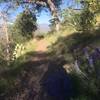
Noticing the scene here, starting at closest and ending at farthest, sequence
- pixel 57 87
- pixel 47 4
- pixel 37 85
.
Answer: pixel 57 87, pixel 37 85, pixel 47 4

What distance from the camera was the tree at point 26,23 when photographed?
3286 cm

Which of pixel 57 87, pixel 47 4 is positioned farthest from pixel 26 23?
pixel 57 87

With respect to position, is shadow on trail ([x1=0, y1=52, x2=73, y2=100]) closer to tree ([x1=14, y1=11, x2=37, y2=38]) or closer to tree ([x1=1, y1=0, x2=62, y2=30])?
tree ([x1=1, y1=0, x2=62, y2=30])

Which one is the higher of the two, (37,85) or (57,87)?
(57,87)

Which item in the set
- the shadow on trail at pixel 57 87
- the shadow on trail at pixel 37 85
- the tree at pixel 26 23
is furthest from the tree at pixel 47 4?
the shadow on trail at pixel 57 87

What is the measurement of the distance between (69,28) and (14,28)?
1014 centimetres

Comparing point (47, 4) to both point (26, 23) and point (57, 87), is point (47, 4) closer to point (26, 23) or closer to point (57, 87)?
point (26, 23)

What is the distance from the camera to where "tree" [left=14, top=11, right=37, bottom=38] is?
32.9 m

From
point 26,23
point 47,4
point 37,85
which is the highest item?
point 37,85

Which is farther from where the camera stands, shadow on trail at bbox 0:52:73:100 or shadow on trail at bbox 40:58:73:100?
shadow on trail at bbox 0:52:73:100

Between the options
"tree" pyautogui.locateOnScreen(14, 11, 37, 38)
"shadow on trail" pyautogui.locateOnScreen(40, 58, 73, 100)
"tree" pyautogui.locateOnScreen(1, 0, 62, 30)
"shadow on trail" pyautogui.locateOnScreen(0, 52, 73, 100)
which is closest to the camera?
"shadow on trail" pyautogui.locateOnScreen(40, 58, 73, 100)

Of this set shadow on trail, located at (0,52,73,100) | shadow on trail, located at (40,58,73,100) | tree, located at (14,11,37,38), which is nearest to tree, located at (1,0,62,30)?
tree, located at (14,11,37,38)

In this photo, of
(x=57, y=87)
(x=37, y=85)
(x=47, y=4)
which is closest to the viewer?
(x=57, y=87)

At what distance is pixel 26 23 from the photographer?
33.3 meters
